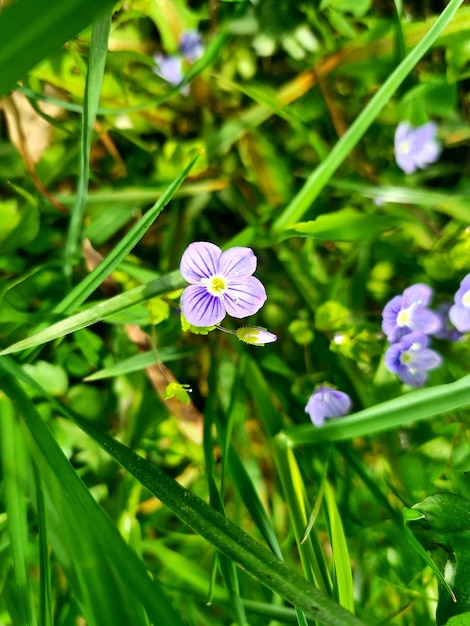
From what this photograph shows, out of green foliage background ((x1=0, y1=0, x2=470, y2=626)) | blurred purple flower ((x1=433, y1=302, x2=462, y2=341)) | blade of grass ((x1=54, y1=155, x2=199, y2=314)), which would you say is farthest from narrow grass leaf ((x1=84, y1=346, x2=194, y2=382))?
blurred purple flower ((x1=433, y1=302, x2=462, y2=341))

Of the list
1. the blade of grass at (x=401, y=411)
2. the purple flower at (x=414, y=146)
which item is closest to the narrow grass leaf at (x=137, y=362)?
the blade of grass at (x=401, y=411)

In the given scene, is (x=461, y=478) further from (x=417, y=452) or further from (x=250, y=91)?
(x=250, y=91)

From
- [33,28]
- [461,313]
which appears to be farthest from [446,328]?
[33,28]

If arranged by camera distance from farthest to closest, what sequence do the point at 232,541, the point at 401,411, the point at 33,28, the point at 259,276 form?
the point at 259,276 → the point at 401,411 → the point at 232,541 → the point at 33,28

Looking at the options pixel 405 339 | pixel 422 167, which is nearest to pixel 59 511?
pixel 405 339

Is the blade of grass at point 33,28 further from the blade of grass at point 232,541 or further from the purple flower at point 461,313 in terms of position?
the purple flower at point 461,313

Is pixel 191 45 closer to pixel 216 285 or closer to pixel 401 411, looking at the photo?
pixel 216 285
